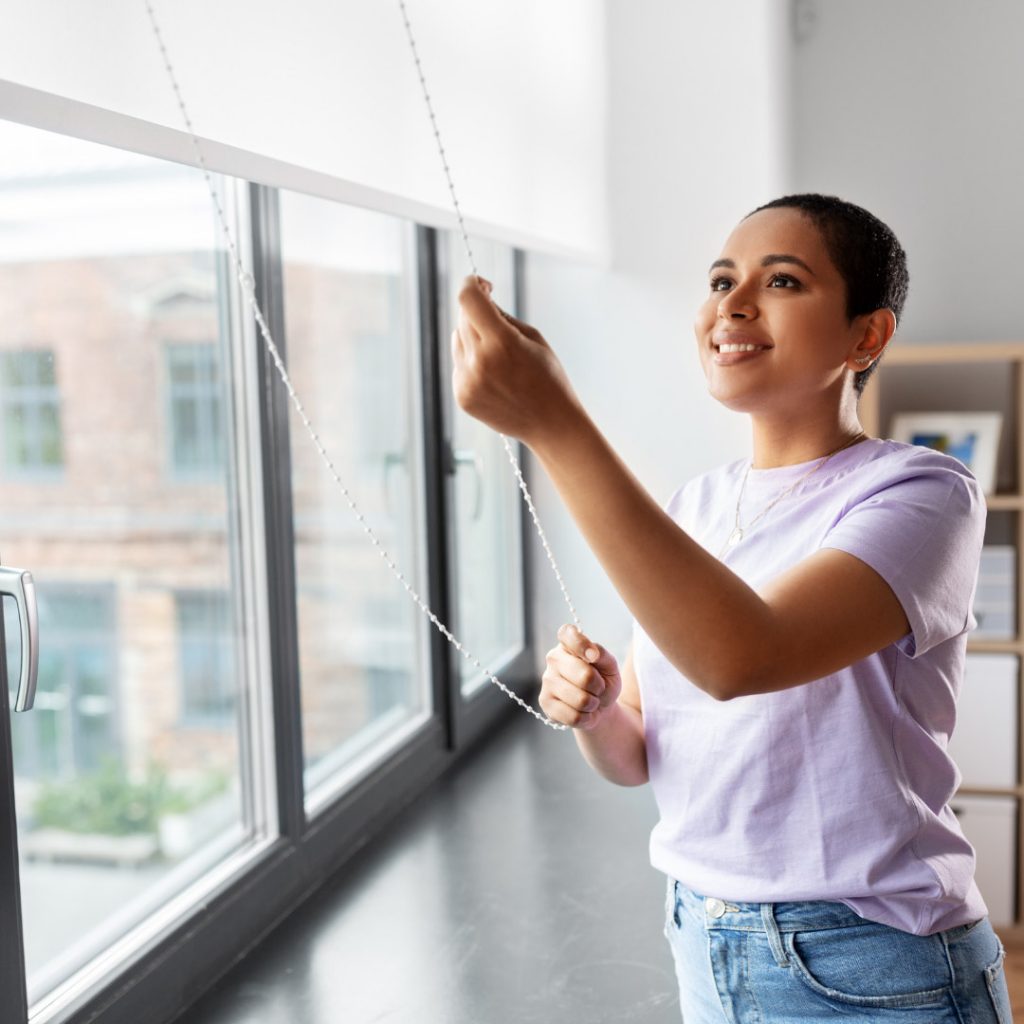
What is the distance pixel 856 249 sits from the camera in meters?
0.99

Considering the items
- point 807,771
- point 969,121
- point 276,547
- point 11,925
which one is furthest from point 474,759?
point 969,121

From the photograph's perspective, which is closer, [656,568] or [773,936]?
[656,568]

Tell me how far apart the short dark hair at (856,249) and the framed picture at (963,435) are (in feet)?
6.61

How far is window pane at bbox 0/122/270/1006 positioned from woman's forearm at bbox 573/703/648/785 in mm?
2222

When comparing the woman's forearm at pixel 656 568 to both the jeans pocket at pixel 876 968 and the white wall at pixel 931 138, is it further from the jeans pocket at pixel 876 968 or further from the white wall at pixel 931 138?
the white wall at pixel 931 138

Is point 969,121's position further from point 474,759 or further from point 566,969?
point 566,969

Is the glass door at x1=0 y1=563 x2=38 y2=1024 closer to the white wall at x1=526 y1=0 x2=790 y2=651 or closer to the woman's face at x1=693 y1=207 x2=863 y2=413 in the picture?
the woman's face at x1=693 y1=207 x2=863 y2=413

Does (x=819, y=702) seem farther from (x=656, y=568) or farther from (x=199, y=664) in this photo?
(x=199, y=664)

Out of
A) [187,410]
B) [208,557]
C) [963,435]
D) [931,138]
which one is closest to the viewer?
[963,435]

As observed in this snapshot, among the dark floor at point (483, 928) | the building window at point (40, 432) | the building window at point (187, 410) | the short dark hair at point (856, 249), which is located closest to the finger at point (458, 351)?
the short dark hair at point (856, 249)

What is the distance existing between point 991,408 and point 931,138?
0.73 meters

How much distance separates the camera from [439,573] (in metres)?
2.32

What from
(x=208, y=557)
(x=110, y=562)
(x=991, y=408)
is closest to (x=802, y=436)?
(x=991, y=408)

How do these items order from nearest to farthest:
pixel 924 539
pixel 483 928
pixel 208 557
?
pixel 924 539 → pixel 483 928 → pixel 208 557
